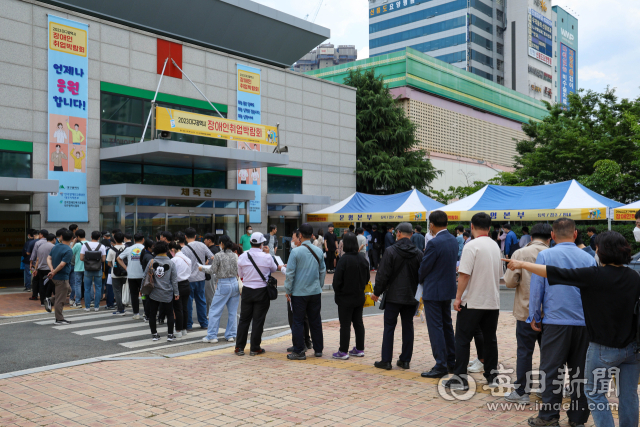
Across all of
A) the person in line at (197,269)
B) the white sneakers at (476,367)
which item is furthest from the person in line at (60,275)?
the white sneakers at (476,367)

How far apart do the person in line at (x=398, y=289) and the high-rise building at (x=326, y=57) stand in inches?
4838

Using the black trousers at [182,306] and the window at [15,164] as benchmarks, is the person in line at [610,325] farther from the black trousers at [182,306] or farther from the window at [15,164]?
the window at [15,164]

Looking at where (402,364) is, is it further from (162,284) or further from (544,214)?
(544,214)

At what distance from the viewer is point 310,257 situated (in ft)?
25.0

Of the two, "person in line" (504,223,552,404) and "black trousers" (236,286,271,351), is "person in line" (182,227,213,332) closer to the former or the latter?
"black trousers" (236,286,271,351)

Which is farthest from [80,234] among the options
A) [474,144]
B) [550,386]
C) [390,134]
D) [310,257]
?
[474,144]

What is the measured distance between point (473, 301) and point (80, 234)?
32.6ft

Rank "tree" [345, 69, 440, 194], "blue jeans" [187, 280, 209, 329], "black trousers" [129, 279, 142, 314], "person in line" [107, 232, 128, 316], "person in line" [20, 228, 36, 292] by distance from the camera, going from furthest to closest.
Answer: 1. "tree" [345, 69, 440, 194]
2. "person in line" [20, 228, 36, 292]
3. "person in line" [107, 232, 128, 316]
4. "black trousers" [129, 279, 142, 314]
5. "blue jeans" [187, 280, 209, 329]

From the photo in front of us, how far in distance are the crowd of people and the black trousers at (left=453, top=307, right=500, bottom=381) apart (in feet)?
0.04

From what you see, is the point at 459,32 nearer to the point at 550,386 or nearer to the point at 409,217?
the point at 409,217

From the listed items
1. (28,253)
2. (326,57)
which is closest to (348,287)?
(28,253)

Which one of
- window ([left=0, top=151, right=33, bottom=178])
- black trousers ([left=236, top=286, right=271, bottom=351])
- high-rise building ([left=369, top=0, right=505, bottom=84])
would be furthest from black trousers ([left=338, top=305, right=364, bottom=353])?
high-rise building ([left=369, top=0, right=505, bottom=84])

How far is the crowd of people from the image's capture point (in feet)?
12.7

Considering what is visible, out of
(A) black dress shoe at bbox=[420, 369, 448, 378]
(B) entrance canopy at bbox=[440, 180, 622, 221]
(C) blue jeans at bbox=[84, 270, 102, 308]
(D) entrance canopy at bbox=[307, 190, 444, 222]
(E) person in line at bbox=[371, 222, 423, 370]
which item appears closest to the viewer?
(A) black dress shoe at bbox=[420, 369, 448, 378]
